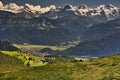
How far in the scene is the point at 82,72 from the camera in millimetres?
64312

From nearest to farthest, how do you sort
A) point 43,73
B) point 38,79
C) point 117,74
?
point 117,74 < point 38,79 < point 43,73

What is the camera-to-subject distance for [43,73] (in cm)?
6888

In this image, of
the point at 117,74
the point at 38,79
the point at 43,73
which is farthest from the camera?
the point at 43,73

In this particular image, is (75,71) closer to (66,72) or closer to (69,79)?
(66,72)

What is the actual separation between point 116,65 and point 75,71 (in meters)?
8.56

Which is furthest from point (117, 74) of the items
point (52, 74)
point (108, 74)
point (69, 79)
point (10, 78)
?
point (10, 78)

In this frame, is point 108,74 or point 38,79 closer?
point 108,74

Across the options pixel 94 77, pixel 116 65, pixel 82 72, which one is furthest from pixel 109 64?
pixel 94 77

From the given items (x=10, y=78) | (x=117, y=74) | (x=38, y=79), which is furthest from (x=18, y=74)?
(x=117, y=74)

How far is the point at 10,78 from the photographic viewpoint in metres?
69.2

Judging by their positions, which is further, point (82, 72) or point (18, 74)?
point (18, 74)

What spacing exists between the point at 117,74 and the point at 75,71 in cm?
1184

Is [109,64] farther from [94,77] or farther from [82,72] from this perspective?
[94,77]

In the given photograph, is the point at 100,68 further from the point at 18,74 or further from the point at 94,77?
the point at 18,74
